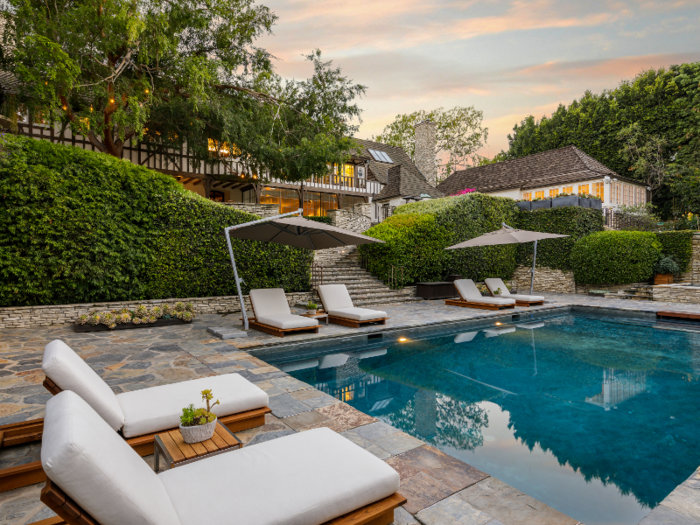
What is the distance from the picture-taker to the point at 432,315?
1005 centimetres

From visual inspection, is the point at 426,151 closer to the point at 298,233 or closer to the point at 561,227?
the point at 561,227

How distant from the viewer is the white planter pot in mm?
2578

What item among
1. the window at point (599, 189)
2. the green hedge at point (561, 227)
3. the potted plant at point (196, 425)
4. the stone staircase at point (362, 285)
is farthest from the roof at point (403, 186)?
the potted plant at point (196, 425)

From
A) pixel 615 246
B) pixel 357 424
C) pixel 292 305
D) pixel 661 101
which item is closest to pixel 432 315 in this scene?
pixel 292 305

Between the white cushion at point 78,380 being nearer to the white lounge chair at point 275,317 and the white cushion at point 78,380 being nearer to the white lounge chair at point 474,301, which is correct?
the white lounge chair at point 275,317

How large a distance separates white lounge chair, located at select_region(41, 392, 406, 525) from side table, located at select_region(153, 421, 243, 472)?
37cm

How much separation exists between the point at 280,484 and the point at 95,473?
90 cm

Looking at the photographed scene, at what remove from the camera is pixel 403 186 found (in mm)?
24453

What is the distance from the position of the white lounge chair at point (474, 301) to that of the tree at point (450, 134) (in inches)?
1002

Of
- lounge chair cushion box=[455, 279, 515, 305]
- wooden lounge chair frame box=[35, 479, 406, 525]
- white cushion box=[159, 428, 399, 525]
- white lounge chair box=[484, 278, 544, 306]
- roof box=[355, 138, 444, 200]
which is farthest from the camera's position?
roof box=[355, 138, 444, 200]

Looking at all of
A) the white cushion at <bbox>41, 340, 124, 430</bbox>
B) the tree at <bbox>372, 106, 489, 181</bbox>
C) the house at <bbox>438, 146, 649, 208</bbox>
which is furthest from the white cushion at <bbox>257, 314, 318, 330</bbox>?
the tree at <bbox>372, 106, 489, 181</bbox>

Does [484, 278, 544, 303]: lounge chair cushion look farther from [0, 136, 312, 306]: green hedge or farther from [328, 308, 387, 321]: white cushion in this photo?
[0, 136, 312, 306]: green hedge

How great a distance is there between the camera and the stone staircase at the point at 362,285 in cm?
1239

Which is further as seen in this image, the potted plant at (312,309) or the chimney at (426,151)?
the chimney at (426,151)
